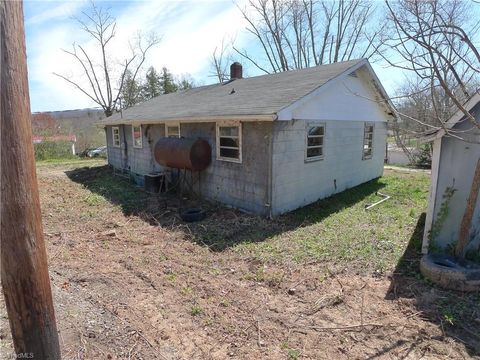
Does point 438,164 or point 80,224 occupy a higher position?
point 438,164

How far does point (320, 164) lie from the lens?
371 inches

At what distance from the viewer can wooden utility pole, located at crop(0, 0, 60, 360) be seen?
1.90 meters

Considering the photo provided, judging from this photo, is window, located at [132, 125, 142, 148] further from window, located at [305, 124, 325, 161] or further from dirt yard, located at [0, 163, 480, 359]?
window, located at [305, 124, 325, 161]

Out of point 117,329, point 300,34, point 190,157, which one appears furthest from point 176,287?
point 300,34

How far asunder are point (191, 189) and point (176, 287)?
19.0 feet

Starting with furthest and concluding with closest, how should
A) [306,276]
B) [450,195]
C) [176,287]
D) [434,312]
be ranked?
[450,195] → [306,276] → [176,287] → [434,312]

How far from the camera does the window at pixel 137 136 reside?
13.2m

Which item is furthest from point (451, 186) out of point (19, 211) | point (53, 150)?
point (53, 150)

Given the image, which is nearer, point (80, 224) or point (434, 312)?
point (434, 312)

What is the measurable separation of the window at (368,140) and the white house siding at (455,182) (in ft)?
21.5

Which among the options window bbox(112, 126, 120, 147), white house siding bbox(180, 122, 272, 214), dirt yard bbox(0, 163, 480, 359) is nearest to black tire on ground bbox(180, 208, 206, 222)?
dirt yard bbox(0, 163, 480, 359)

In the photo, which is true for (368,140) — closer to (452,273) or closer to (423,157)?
(423,157)

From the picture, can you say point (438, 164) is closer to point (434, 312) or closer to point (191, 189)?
point (434, 312)

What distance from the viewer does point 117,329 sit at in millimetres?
3482
